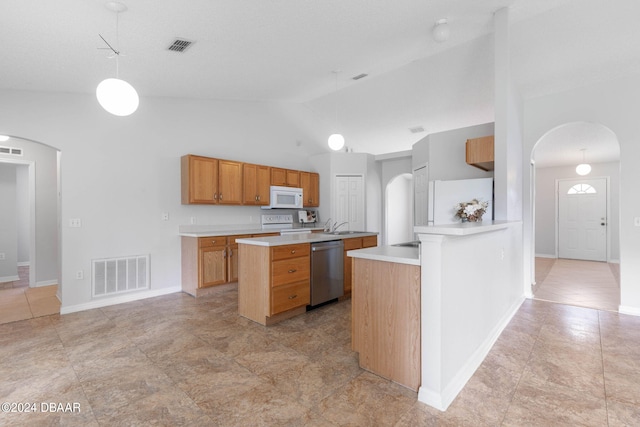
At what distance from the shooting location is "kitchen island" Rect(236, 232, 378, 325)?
2.98 m

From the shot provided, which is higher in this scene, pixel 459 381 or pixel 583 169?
pixel 583 169

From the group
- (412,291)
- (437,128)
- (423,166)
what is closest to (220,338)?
(412,291)

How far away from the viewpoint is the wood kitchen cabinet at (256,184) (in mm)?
5004

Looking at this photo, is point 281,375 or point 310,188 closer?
point 281,375

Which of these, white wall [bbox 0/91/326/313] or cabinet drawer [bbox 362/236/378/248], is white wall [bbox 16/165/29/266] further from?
cabinet drawer [bbox 362/236/378/248]

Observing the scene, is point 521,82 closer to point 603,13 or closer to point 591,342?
point 603,13

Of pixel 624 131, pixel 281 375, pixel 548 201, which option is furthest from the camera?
pixel 548 201

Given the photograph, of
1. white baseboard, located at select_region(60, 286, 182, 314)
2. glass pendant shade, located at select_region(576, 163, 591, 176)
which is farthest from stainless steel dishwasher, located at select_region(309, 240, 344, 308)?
glass pendant shade, located at select_region(576, 163, 591, 176)

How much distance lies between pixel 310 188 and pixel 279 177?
813 millimetres

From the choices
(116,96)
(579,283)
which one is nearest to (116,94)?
(116,96)

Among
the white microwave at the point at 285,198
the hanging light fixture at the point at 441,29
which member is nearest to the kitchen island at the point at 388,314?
the hanging light fixture at the point at 441,29

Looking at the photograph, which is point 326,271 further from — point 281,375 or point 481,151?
point 481,151

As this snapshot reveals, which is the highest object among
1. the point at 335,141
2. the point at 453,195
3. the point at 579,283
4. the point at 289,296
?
the point at 335,141

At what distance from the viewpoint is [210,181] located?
14.9 ft
